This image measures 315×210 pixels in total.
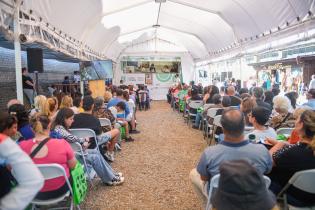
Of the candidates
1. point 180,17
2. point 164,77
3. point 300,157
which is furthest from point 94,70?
point 164,77

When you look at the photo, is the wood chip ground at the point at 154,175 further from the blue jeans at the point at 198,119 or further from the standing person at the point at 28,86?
the standing person at the point at 28,86

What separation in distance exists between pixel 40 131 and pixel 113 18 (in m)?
9.16

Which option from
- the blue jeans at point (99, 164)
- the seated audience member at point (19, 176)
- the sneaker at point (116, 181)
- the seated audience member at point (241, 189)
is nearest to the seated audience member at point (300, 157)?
the seated audience member at point (241, 189)

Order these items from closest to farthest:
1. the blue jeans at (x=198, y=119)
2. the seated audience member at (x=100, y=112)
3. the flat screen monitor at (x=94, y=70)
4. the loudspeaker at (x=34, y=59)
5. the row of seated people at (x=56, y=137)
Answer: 1. the row of seated people at (x=56, y=137)
2. the seated audience member at (x=100, y=112)
3. the loudspeaker at (x=34, y=59)
4. the blue jeans at (x=198, y=119)
5. the flat screen monitor at (x=94, y=70)

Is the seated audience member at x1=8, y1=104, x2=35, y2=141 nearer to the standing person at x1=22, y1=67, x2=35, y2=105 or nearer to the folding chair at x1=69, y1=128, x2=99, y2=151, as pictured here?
the folding chair at x1=69, y1=128, x2=99, y2=151

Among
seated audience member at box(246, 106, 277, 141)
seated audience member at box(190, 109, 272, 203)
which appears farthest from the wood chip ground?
seated audience member at box(190, 109, 272, 203)

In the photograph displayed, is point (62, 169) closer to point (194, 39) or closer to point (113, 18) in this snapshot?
point (113, 18)

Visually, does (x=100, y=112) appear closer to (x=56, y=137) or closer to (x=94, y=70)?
(x=56, y=137)

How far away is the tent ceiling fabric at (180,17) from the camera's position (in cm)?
639

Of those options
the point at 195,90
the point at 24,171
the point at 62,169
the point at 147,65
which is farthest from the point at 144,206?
the point at 147,65

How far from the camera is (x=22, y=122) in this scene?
11.4 ft

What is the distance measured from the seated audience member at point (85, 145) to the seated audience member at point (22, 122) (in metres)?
0.34

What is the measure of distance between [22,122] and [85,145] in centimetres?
84

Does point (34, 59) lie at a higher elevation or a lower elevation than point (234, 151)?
higher
